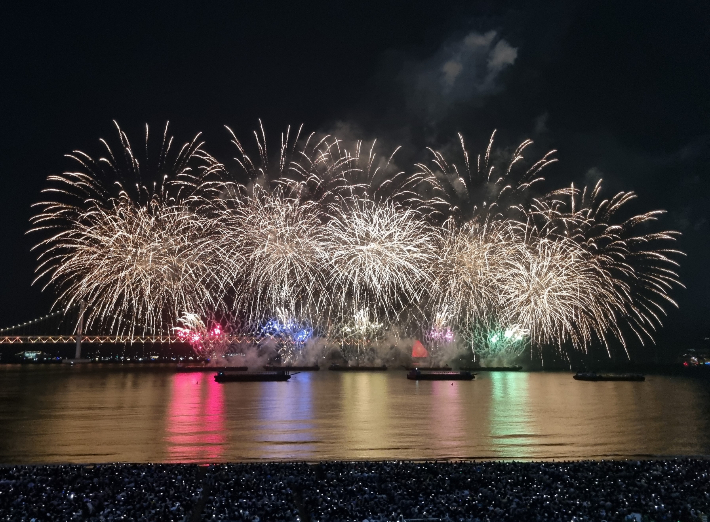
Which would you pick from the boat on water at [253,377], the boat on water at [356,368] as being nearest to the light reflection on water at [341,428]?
the boat on water at [253,377]

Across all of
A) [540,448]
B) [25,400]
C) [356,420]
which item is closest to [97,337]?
[25,400]

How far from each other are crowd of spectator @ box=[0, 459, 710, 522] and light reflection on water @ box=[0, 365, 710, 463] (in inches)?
185

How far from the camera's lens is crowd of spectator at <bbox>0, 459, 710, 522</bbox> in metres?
12.3

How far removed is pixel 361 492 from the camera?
13.4 metres

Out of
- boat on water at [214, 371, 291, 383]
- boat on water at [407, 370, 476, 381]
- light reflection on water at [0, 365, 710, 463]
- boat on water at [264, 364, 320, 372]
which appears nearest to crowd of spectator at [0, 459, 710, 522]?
light reflection on water at [0, 365, 710, 463]

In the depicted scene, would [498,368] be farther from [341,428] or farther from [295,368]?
[341,428]

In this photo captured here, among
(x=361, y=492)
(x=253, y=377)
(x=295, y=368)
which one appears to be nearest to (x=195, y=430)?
(x=361, y=492)

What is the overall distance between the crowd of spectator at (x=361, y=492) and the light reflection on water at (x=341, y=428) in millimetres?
4708

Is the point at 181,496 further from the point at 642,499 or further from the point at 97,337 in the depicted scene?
the point at 97,337

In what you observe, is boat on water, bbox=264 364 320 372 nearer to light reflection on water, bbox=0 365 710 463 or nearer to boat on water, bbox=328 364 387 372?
boat on water, bbox=328 364 387 372

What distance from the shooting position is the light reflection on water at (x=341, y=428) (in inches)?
814

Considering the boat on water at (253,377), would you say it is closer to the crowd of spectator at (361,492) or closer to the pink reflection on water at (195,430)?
the pink reflection on water at (195,430)

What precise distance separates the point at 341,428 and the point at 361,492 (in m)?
14.1

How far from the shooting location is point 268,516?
12.1 meters
